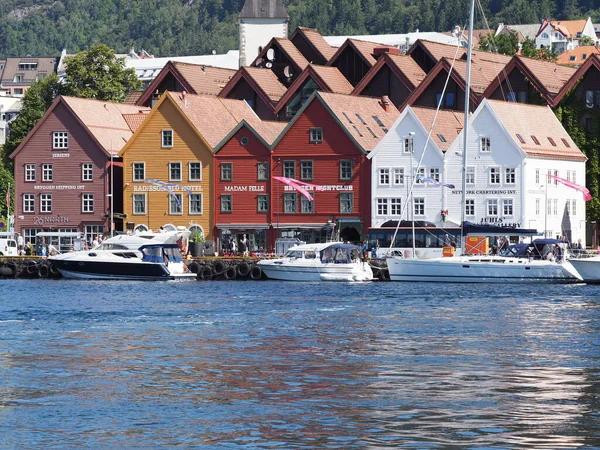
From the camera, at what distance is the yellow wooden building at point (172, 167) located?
112312mm

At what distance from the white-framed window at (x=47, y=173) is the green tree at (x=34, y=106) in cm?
2079

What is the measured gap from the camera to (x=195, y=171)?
11281 cm

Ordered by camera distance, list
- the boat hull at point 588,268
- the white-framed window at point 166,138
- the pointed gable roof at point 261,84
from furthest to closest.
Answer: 1. the pointed gable roof at point 261,84
2. the white-framed window at point 166,138
3. the boat hull at point 588,268

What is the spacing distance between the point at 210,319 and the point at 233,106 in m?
59.6

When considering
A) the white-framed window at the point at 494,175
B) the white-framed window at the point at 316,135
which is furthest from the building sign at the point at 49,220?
the white-framed window at the point at 494,175

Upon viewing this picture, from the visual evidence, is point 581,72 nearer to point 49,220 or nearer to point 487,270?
point 487,270

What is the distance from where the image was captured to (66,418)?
3469cm

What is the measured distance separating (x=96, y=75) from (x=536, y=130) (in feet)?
160

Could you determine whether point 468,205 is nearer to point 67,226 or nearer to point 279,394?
point 67,226

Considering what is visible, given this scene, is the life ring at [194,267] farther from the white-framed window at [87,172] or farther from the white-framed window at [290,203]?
the white-framed window at [87,172]

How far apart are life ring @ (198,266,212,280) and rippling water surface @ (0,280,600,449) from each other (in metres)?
22.5

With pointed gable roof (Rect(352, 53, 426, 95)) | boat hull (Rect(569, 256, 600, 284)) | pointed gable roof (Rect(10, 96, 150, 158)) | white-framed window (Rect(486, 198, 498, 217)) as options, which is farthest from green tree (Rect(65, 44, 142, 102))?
boat hull (Rect(569, 256, 600, 284))

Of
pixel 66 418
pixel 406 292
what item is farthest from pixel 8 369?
pixel 406 292

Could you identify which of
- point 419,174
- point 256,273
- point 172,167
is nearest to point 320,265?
point 256,273
